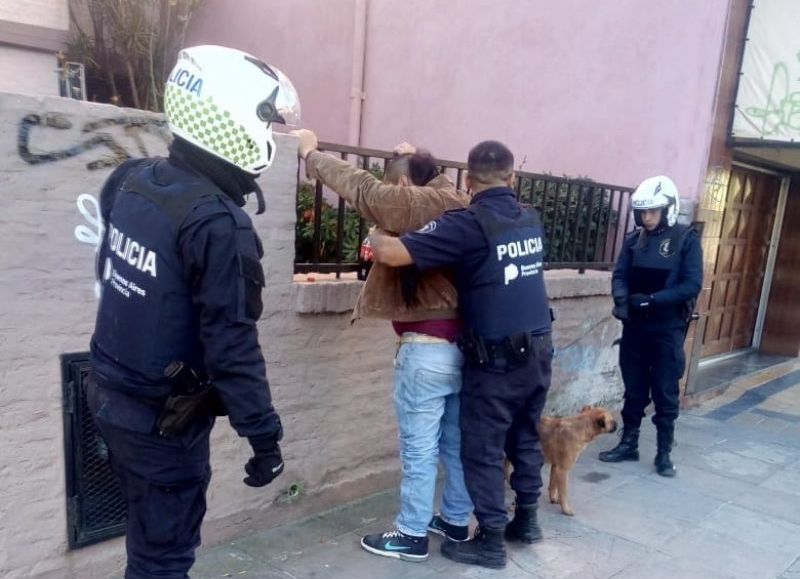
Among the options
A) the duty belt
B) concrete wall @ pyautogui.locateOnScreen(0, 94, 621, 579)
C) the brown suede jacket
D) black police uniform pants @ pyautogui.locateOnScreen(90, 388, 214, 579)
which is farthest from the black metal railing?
black police uniform pants @ pyautogui.locateOnScreen(90, 388, 214, 579)

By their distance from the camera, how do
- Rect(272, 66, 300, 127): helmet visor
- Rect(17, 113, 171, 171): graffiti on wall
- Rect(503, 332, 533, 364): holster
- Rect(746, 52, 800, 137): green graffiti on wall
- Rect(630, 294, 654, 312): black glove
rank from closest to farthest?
Rect(272, 66, 300, 127): helmet visor
Rect(17, 113, 171, 171): graffiti on wall
Rect(503, 332, 533, 364): holster
Rect(630, 294, 654, 312): black glove
Rect(746, 52, 800, 137): green graffiti on wall

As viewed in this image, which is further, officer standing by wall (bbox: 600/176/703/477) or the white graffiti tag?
officer standing by wall (bbox: 600/176/703/477)

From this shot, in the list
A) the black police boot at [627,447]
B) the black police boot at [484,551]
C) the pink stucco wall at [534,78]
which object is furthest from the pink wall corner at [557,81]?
Answer: the black police boot at [484,551]

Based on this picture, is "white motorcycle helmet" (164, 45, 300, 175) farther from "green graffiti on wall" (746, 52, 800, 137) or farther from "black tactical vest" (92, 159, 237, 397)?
"green graffiti on wall" (746, 52, 800, 137)

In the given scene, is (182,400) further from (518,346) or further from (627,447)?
(627,447)

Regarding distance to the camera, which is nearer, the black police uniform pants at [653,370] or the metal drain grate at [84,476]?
the metal drain grate at [84,476]

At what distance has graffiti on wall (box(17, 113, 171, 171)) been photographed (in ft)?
8.55

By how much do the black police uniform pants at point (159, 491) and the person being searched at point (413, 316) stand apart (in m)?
1.30

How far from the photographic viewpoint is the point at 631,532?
3994 mm

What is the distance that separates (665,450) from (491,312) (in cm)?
250

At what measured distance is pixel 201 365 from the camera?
215cm

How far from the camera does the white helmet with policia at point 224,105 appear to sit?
2.12 metres

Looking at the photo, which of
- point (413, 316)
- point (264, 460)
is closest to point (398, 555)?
point (413, 316)

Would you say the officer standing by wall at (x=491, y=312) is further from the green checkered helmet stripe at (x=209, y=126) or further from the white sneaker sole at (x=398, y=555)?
the green checkered helmet stripe at (x=209, y=126)
